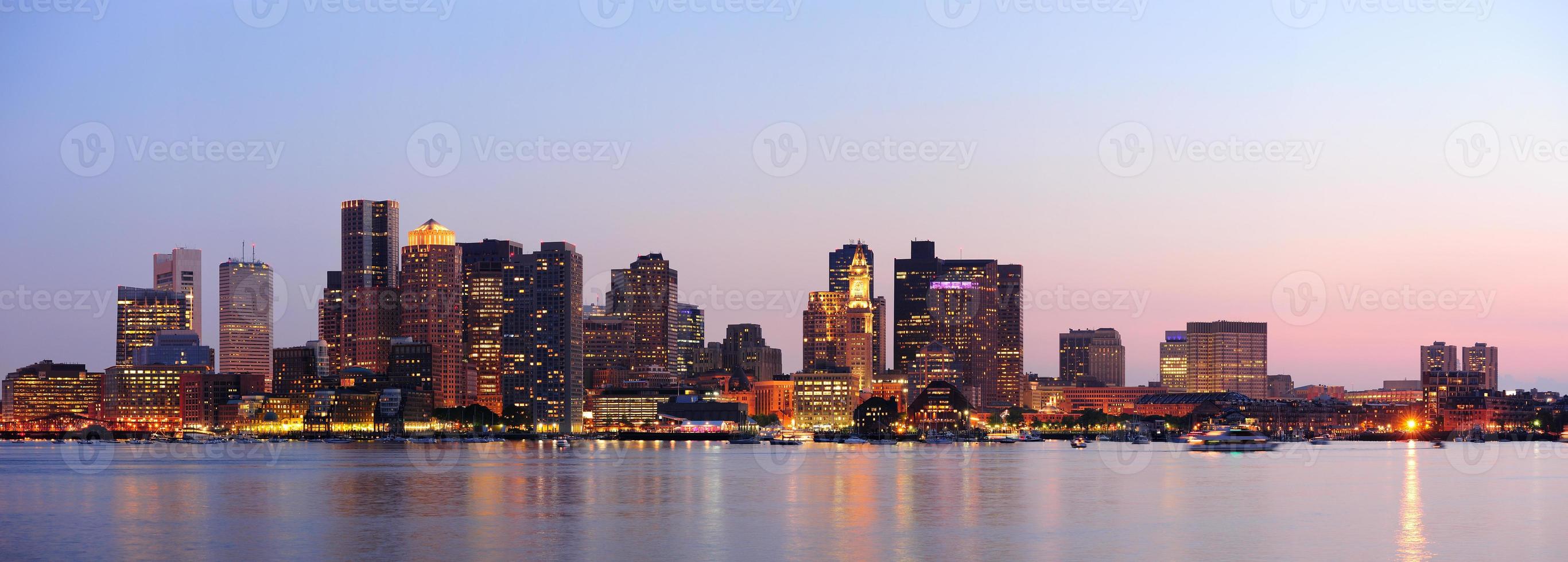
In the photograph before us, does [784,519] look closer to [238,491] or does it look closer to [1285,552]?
[1285,552]

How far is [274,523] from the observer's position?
6378 cm

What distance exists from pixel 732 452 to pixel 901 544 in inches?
5386

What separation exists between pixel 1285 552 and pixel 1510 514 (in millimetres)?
Result: 22615

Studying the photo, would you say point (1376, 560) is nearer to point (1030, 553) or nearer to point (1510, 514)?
point (1030, 553)

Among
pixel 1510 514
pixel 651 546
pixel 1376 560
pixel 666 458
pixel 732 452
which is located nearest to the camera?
pixel 1376 560

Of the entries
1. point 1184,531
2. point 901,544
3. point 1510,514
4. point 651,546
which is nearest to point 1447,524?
point 1510,514

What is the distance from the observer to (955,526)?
201ft

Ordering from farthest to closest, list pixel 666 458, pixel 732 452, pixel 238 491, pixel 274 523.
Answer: pixel 732 452, pixel 666 458, pixel 238 491, pixel 274 523

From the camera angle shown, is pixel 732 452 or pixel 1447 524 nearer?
pixel 1447 524

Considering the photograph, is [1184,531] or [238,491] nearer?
[1184,531]

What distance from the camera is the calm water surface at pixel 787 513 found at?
173 ft

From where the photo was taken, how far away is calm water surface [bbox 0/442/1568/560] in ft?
173

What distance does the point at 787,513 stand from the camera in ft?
225

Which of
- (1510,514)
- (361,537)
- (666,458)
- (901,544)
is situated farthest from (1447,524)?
(666,458)
